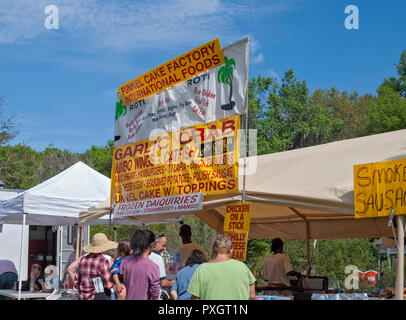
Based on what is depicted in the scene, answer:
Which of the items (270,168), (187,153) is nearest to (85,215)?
(187,153)

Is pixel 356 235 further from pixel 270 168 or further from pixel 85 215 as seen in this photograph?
pixel 85 215

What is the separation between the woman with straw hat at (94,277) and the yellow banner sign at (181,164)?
5.41 feet

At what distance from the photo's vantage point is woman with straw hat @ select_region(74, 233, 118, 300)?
685 centimetres

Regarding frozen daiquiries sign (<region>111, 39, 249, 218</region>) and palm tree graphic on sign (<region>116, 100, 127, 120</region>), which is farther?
palm tree graphic on sign (<region>116, 100, 127, 120</region>)

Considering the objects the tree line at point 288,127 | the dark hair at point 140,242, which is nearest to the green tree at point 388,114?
the tree line at point 288,127

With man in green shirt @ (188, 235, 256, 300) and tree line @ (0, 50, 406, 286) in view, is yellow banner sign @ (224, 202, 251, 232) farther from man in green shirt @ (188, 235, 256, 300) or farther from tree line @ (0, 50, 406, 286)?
tree line @ (0, 50, 406, 286)

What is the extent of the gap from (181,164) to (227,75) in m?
1.49

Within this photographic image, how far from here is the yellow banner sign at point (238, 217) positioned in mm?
7047

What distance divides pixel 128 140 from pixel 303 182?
12.0 feet

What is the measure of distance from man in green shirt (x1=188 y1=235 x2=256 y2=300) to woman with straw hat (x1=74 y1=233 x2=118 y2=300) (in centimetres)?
240

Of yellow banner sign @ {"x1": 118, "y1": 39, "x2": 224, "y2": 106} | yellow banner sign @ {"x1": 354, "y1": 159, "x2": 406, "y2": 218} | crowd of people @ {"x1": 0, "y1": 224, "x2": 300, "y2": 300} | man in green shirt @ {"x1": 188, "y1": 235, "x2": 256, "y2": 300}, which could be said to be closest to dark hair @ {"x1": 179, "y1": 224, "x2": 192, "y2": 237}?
Answer: crowd of people @ {"x1": 0, "y1": 224, "x2": 300, "y2": 300}

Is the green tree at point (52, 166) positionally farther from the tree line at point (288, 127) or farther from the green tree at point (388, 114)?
the green tree at point (388, 114)

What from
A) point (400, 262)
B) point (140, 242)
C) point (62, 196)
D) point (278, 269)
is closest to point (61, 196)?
point (62, 196)

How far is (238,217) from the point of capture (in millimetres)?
7148
